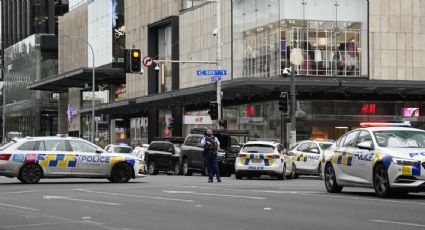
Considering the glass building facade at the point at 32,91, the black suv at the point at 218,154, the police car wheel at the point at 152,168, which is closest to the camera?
the black suv at the point at 218,154

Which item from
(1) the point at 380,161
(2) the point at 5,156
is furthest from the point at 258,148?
(1) the point at 380,161

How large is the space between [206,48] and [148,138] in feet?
48.9

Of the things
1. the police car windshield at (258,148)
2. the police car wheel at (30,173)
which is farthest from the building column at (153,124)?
the police car wheel at (30,173)

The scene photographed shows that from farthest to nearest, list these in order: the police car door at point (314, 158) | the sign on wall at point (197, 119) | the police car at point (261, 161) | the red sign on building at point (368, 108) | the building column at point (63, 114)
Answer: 1. the building column at point (63, 114)
2. the red sign on building at point (368, 108)
3. the sign on wall at point (197, 119)
4. the police car door at point (314, 158)
5. the police car at point (261, 161)

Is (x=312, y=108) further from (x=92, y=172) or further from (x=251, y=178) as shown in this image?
(x=92, y=172)

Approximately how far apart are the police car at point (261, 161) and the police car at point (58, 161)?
5.65 metres

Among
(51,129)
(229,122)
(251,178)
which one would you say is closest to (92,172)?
(251,178)

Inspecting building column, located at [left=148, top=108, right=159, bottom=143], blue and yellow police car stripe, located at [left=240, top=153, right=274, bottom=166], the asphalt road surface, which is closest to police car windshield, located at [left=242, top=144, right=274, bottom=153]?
blue and yellow police car stripe, located at [left=240, top=153, right=274, bottom=166]

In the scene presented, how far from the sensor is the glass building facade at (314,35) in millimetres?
53531

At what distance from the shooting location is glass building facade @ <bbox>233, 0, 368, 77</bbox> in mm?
53531

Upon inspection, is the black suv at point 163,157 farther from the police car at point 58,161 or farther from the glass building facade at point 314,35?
the glass building facade at point 314,35

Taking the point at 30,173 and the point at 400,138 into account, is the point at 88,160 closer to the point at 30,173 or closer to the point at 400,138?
the point at 30,173

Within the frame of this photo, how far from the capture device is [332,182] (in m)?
20.4

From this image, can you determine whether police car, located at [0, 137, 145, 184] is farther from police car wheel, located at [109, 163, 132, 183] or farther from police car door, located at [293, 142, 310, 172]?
police car door, located at [293, 142, 310, 172]
